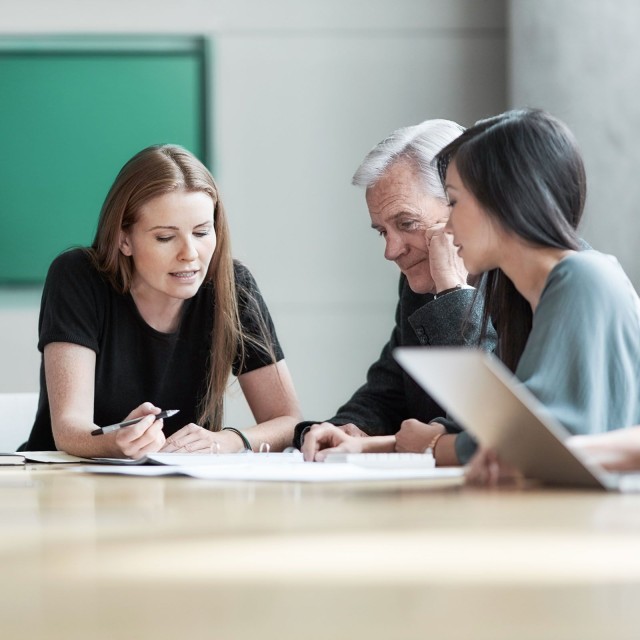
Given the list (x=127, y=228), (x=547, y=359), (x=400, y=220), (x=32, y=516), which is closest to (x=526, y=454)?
(x=547, y=359)

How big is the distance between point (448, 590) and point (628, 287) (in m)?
0.82

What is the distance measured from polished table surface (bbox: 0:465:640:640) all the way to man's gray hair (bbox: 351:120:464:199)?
119 centimetres

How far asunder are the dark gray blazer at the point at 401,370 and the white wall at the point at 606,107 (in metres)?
1.99

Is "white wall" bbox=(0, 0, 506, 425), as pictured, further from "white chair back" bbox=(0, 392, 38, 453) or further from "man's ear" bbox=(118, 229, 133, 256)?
"man's ear" bbox=(118, 229, 133, 256)

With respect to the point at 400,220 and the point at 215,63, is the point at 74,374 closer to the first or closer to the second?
the point at 400,220

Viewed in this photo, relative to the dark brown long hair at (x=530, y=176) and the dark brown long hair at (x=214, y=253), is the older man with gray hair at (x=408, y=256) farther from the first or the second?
the dark brown long hair at (x=530, y=176)

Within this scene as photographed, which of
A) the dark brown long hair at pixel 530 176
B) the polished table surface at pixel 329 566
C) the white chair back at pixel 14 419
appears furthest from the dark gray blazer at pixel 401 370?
the polished table surface at pixel 329 566

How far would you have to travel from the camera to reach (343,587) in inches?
21.6

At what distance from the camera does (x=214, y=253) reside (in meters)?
2.36

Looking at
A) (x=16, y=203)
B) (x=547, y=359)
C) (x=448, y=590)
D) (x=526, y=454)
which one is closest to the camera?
(x=448, y=590)

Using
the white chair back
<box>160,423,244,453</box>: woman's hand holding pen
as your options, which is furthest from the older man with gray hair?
the white chair back

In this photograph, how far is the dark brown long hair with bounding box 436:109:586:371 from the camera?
140 centimetres

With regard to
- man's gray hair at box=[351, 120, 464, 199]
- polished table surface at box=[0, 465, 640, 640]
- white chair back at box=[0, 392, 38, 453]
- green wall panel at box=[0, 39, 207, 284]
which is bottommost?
white chair back at box=[0, 392, 38, 453]

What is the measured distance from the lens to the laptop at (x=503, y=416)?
912mm
